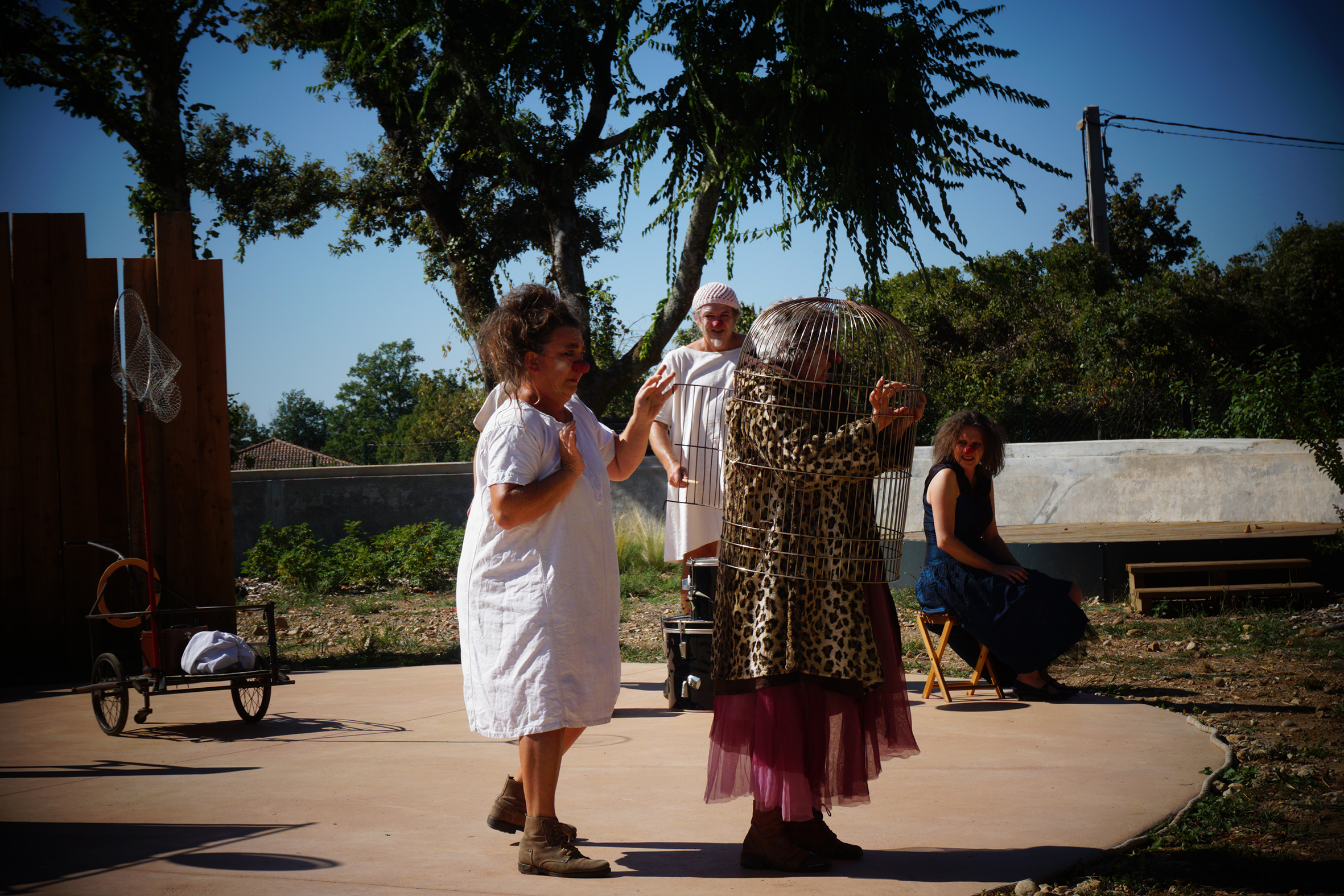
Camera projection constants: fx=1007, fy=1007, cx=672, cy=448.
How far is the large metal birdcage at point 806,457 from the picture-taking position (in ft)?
10.1

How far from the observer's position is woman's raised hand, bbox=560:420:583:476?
9.92 feet

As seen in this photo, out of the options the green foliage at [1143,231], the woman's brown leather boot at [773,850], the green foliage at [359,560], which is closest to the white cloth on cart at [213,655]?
the woman's brown leather boot at [773,850]

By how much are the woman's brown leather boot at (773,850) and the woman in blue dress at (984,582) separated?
8.67ft

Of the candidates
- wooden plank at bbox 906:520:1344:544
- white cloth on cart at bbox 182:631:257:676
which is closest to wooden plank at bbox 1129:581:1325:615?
wooden plank at bbox 906:520:1344:544

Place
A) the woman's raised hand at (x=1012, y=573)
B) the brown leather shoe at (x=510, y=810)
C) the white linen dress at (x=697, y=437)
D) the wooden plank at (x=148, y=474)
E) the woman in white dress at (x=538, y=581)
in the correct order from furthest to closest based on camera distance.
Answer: the wooden plank at (x=148, y=474)
the woman's raised hand at (x=1012, y=573)
the white linen dress at (x=697, y=437)
the brown leather shoe at (x=510, y=810)
the woman in white dress at (x=538, y=581)

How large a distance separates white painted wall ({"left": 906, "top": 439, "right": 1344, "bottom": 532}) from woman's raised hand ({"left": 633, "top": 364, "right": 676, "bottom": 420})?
9.07 meters

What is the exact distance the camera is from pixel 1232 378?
1083 cm

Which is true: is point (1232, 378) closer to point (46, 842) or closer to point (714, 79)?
point (714, 79)

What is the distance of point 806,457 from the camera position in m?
3.07

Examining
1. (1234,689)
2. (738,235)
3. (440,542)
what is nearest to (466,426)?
(440,542)

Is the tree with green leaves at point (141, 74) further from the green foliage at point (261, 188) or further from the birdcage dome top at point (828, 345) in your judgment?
the birdcage dome top at point (828, 345)

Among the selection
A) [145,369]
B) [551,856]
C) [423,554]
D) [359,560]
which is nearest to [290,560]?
[359,560]

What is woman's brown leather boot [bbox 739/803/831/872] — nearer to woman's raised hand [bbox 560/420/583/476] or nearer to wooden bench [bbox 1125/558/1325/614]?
woman's raised hand [bbox 560/420/583/476]

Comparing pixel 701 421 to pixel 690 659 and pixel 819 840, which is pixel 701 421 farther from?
pixel 819 840
